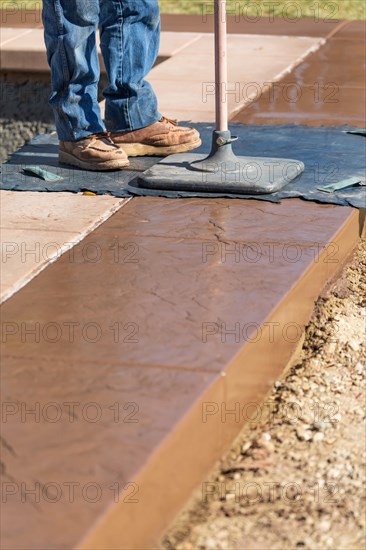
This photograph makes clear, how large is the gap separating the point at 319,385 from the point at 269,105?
101 inches

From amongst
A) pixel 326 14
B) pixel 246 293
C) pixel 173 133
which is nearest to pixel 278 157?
pixel 173 133

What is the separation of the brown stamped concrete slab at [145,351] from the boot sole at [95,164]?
376 mm

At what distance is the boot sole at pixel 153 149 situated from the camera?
4230 millimetres

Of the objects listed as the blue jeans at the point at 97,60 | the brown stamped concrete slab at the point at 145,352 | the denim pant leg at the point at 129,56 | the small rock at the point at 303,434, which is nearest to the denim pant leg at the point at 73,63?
the blue jeans at the point at 97,60

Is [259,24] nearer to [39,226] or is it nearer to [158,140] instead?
[158,140]

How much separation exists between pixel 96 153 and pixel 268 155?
2.30 ft

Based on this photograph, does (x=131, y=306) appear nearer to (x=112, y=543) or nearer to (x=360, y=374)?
(x=360, y=374)

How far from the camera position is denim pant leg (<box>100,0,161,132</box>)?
412cm

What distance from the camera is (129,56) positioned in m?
4.16

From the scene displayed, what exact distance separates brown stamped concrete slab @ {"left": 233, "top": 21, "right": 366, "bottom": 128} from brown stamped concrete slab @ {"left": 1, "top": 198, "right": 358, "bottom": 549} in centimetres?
130

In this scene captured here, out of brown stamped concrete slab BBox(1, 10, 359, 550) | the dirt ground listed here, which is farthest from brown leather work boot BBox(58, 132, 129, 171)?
the dirt ground
